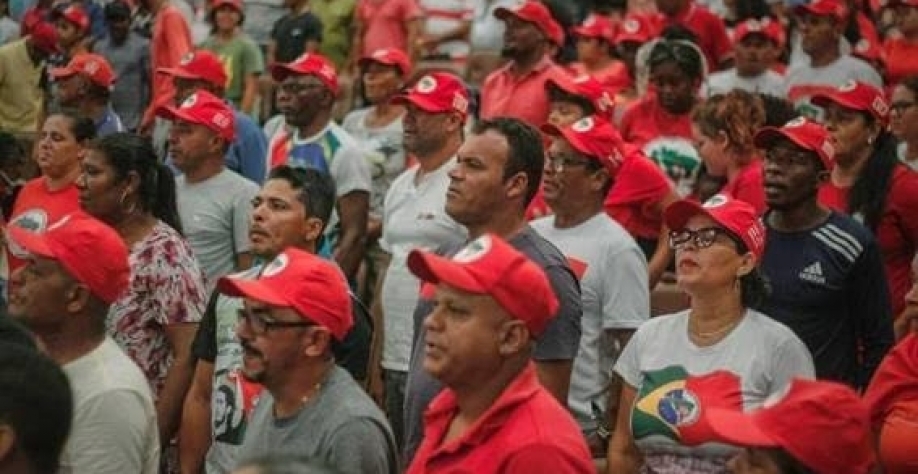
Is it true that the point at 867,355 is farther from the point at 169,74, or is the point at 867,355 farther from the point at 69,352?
the point at 169,74

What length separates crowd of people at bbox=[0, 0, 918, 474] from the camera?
Answer: 4832mm

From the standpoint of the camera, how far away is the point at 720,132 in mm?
8812

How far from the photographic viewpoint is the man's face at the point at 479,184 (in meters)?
6.51

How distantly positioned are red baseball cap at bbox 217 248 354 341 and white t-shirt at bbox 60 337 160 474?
389 mm

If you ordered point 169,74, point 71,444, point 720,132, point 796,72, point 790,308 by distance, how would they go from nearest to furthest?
point 71,444
point 790,308
point 720,132
point 169,74
point 796,72

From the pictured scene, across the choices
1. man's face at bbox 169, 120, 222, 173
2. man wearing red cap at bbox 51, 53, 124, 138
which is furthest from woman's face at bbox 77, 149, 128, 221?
man wearing red cap at bbox 51, 53, 124, 138

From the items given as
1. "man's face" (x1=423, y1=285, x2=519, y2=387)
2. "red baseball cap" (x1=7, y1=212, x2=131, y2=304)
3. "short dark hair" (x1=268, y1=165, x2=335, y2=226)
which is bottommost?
"short dark hair" (x1=268, y1=165, x2=335, y2=226)

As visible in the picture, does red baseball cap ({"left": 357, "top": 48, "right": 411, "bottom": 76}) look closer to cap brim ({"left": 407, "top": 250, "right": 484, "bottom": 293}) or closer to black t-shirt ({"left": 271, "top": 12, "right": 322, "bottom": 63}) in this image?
black t-shirt ({"left": 271, "top": 12, "right": 322, "bottom": 63})

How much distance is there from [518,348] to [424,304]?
1431 mm

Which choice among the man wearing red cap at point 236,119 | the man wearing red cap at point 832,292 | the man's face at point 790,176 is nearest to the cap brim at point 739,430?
the man wearing red cap at point 832,292

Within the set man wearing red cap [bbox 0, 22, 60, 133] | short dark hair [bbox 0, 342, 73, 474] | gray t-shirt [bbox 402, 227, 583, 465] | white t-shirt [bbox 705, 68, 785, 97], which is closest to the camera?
short dark hair [bbox 0, 342, 73, 474]

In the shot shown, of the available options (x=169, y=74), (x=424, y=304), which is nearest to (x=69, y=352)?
(x=424, y=304)

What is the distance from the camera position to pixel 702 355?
604 centimetres

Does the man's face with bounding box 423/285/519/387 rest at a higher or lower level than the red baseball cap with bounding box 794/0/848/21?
higher
